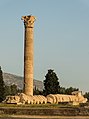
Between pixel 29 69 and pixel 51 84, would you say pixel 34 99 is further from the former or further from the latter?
pixel 51 84

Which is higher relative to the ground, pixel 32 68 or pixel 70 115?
pixel 32 68

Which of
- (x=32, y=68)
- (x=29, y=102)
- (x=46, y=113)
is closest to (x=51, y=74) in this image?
(x=32, y=68)

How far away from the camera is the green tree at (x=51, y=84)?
60969mm

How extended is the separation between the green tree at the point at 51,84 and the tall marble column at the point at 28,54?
14618 millimetres

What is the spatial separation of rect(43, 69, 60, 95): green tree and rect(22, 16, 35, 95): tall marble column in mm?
14618

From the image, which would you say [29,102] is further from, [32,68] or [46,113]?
[46,113]

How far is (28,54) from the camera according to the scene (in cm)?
4706

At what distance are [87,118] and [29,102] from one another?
71.9 feet

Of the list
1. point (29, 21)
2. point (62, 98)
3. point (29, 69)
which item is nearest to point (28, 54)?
point (29, 69)

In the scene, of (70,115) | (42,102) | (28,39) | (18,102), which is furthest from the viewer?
(28,39)

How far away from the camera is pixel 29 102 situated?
140ft

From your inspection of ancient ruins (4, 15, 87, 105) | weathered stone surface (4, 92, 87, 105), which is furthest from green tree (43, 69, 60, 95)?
ancient ruins (4, 15, 87, 105)

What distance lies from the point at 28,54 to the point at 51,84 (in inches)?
610

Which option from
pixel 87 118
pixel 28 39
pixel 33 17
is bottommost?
pixel 87 118
